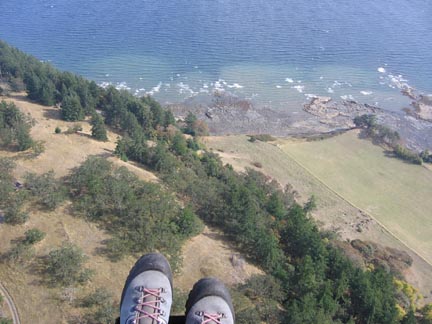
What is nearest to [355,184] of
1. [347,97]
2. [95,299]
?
[347,97]

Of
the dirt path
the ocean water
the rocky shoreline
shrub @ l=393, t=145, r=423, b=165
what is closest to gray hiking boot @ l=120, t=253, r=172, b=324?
the dirt path

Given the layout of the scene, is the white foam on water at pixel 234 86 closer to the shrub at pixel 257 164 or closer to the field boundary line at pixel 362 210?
the field boundary line at pixel 362 210

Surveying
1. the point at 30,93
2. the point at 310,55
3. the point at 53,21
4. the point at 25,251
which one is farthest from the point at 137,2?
the point at 25,251

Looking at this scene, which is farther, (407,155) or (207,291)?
(407,155)

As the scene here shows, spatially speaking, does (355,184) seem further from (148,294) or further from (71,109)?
(148,294)

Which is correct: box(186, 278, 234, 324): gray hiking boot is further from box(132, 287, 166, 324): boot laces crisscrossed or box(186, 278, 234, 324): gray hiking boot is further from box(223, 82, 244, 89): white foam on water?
box(223, 82, 244, 89): white foam on water

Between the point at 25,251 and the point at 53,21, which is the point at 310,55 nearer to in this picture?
the point at 53,21

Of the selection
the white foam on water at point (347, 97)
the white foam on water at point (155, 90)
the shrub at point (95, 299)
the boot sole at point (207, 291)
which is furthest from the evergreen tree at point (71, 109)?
the white foam on water at point (347, 97)
